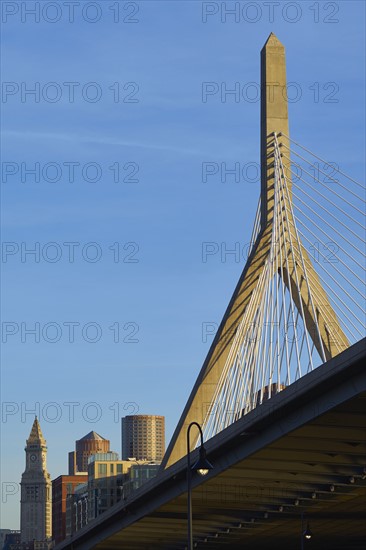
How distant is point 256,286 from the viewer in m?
59.7

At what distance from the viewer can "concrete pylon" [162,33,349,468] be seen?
56.6m

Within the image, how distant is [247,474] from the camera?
64.2 m

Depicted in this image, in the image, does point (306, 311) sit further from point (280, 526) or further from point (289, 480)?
point (280, 526)

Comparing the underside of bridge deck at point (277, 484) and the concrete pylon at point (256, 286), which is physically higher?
the concrete pylon at point (256, 286)

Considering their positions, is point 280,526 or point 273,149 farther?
point 280,526

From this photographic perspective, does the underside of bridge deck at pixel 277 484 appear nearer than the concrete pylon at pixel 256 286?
Yes

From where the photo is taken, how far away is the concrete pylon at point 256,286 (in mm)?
56594

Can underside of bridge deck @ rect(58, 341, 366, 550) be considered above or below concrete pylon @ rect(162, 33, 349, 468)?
below

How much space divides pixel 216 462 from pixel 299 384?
17.6 meters

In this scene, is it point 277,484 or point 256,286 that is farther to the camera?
point 277,484

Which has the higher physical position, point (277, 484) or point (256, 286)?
point (256, 286)

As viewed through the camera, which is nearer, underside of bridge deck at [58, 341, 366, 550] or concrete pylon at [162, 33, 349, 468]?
underside of bridge deck at [58, 341, 366, 550]

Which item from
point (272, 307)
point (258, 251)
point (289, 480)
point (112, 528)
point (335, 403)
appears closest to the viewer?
point (335, 403)

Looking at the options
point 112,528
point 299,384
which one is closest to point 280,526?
point 112,528
